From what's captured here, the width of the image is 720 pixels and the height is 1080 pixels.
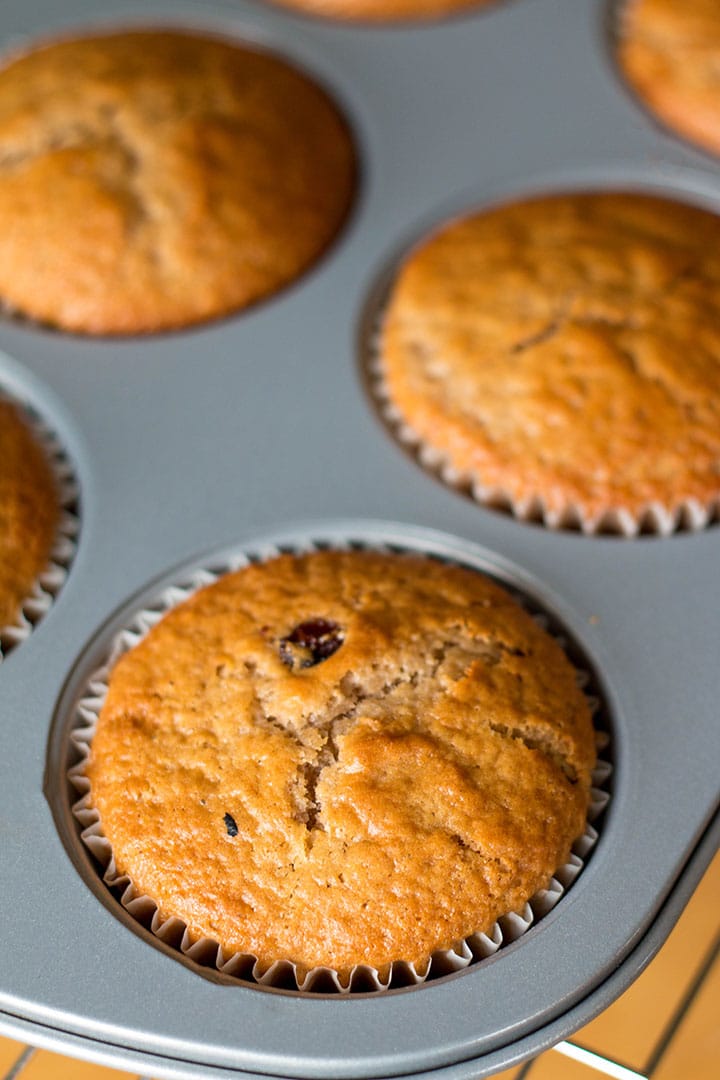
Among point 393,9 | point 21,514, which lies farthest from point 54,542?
point 393,9

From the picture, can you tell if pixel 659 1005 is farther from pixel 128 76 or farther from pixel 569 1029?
pixel 128 76

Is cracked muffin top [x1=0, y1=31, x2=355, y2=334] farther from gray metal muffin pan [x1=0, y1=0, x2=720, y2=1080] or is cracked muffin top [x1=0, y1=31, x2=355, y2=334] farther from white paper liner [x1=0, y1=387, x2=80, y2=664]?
white paper liner [x1=0, y1=387, x2=80, y2=664]

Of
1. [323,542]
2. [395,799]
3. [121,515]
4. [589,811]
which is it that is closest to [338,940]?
[395,799]

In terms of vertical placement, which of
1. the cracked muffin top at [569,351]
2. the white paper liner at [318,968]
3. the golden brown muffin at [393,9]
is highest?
the golden brown muffin at [393,9]

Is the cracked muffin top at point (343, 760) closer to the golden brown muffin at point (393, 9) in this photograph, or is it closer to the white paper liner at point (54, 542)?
the white paper liner at point (54, 542)

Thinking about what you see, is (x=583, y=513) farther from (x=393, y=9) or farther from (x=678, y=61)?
(x=393, y=9)

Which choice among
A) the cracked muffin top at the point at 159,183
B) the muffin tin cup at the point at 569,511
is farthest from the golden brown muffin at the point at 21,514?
A: the muffin tin cup at the point at 569,511
